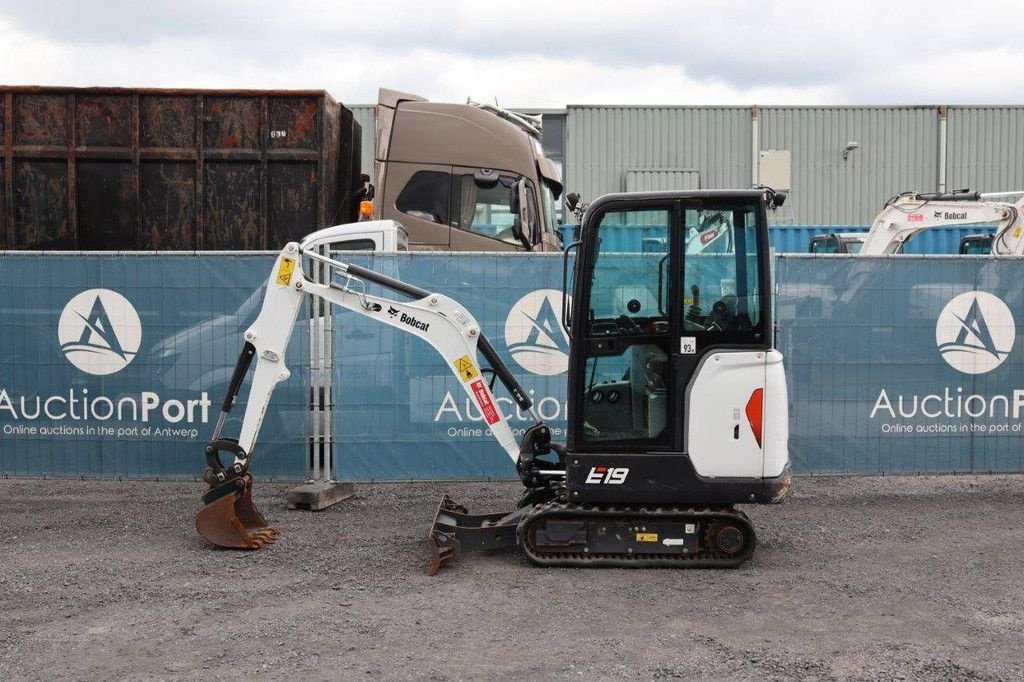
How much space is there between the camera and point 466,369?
7.19 meters

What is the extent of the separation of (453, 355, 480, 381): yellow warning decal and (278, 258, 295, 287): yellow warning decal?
1323 mm

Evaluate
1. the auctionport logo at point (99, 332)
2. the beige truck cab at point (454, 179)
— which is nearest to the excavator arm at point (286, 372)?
the auctionport logo at point (99, 332)

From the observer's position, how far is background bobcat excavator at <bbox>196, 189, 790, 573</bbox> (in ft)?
21.4

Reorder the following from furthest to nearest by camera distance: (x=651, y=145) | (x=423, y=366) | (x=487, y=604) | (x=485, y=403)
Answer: (x=651, y=145)
(x=423, y=366)
(x=485, y=403)
(x=487, y=604)

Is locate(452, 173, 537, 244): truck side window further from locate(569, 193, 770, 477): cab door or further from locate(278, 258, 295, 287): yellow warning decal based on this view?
locate(569, 193, 770, 477): cab door

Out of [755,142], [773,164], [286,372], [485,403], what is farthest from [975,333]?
[755,142]

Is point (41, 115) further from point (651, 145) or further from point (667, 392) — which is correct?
point (651, 145)

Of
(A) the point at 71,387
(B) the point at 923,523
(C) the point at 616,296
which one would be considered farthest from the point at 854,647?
(A) the point at 71,387


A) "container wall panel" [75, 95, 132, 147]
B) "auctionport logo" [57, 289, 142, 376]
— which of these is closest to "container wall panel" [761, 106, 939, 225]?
"container wall panel" [75, 95, 132, 147]

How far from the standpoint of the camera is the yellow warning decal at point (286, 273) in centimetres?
727

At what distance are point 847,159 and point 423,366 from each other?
23.9 m

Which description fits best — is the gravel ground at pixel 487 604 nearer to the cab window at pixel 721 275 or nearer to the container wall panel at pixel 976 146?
the cab window at pixel 721 275

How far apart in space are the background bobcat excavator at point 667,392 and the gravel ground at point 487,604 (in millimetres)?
256

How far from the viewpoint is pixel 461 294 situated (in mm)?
9102
